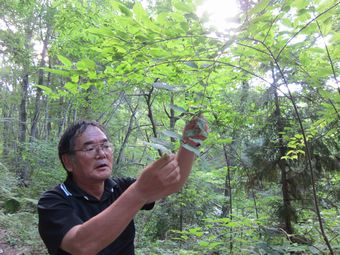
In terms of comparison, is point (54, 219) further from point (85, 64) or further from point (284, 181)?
point (284, 181)

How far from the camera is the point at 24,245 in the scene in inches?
300

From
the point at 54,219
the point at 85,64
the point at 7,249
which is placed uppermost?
the point at 85,64

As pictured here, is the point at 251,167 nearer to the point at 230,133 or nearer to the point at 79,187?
the point at 230,133

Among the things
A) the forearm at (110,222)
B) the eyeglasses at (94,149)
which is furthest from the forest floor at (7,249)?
the forearm at (110,222)

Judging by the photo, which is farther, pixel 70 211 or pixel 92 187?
pixel 92 187

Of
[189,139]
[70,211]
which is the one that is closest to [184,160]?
[189,139]

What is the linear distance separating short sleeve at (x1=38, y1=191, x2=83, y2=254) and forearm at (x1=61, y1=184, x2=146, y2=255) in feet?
0.69

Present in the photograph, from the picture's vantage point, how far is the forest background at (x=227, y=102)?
1.59m

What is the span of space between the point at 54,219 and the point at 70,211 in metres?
0.10

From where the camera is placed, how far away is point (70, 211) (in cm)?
153

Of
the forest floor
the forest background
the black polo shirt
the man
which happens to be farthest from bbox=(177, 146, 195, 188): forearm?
the forest floor

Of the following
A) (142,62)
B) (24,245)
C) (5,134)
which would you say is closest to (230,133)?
(142,62)

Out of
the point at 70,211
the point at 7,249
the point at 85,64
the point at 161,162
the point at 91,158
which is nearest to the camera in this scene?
the point at 161,162

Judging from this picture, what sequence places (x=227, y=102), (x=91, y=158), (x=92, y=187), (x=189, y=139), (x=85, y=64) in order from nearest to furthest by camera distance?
(x=189, y=139) → (x=85, y=64) → (x=91, y=158) → (x=92, y=187) → (x=227, y=102)
